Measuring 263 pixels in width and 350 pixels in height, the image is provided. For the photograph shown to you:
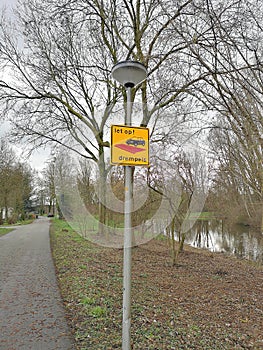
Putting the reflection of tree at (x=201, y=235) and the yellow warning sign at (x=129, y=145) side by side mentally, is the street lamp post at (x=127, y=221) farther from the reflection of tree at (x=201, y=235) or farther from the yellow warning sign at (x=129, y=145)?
the reflection of tree at (x=201, y=235)

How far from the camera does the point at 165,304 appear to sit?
165 inches

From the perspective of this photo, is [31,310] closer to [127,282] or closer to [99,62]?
[127,282]

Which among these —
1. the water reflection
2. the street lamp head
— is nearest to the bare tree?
the street lamp head

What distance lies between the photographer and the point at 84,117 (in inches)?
427

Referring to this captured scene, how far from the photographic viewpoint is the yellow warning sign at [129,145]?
7.64 ft

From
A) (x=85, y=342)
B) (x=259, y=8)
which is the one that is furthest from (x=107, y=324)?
(x=259, y=8)

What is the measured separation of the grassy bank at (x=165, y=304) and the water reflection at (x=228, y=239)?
503 cm

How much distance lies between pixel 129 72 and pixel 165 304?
3.47m

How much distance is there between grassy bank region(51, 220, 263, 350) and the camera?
3.08m

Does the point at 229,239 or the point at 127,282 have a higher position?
the point at 127,282

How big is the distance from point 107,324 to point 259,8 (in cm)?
424

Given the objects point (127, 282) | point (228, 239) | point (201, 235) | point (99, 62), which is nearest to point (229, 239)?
point (228, 239)

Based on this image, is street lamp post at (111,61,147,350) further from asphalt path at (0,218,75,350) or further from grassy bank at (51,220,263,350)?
asphalt path at (0,218,75,350)

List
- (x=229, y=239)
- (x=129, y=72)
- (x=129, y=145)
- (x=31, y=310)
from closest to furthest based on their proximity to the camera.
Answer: (x=129, y=145), (x=129, y=72), (x=31, y=310), (x=229, y=239)
